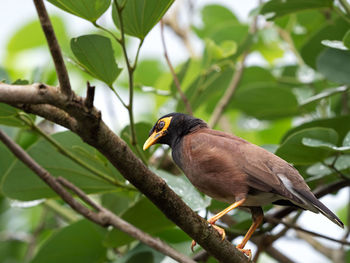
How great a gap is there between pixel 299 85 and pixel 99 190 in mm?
1704

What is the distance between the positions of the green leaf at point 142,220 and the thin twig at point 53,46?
4.02 ft

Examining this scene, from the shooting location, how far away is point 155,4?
2.45 metres

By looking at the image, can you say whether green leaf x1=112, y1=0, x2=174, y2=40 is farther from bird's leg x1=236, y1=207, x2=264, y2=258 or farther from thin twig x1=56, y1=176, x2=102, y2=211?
bird's leg x1=236, y1=207, x2=264, y2=258

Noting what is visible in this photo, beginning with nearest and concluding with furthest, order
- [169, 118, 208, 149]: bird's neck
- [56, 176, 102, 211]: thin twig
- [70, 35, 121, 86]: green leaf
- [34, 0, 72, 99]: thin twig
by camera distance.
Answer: [34, 0, 72, 99]: thin twig, [70, 35, 121, 86]: green leaf, [56, 176, 102, 211]: thin twig, [169, 118, 208, 149]: bird's neck

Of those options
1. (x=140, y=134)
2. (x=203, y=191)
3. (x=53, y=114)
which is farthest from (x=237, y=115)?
(x=53, y=114)

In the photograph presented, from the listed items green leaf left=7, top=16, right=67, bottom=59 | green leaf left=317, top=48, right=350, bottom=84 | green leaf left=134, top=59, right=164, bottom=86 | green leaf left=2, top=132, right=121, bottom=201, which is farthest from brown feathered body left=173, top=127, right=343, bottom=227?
green leaf left=7, top=16, right=67, bottom=59

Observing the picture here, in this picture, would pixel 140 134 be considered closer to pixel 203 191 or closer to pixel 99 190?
pixel 99 190

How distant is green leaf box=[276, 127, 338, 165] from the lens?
2.78m

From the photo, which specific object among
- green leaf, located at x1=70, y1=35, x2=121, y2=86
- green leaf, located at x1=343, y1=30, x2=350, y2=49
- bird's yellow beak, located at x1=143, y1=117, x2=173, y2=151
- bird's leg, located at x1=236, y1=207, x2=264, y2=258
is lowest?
bird's leg, located at x1=236, y1=207, x2=264, y2=258

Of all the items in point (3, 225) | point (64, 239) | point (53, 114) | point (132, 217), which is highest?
point (53, 114)

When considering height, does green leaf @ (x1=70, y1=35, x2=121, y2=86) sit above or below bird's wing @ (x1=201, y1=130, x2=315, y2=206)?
above

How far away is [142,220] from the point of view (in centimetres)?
309

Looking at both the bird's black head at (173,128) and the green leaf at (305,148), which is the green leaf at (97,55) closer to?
the bird's black head at (173,128)

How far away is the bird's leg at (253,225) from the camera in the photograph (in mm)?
2996
